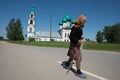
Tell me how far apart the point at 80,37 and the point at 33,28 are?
4294 inches

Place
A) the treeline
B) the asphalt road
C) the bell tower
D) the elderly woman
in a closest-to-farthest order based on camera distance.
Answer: the asphalt road < the elderly woman < the treeline < the bell tower

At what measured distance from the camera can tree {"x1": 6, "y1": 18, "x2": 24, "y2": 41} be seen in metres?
95.0

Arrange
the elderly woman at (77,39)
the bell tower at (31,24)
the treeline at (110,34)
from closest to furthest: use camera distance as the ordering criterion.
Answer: the elderly woman at (77,39) < the treeline at (110,34) < the bell tower at (31,24)

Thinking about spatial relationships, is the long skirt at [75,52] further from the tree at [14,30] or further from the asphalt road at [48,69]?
the tree at [14,30]

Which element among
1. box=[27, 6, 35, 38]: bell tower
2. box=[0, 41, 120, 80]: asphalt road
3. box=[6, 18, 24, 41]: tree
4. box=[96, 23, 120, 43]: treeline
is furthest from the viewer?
box=[27, 6, 35, 38]: bell tower

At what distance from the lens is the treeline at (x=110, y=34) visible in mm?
101812

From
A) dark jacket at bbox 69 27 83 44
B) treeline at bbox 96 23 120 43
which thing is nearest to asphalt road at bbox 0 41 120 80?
dark jacket at bbox 69 27 83 44

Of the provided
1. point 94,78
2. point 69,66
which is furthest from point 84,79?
point 69,66

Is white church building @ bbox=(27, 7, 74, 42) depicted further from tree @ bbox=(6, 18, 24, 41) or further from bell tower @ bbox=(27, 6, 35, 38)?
tree @ bbox=(6, 18, 24, 41)

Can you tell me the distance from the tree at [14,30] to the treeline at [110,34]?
4934 cm

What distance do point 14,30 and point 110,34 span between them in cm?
5408

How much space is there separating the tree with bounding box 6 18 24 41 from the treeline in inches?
1943

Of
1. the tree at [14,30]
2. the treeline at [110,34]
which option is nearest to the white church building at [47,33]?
the tree at [14,30]

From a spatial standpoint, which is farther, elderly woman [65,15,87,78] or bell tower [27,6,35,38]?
bell tower [27,6,35,38]
